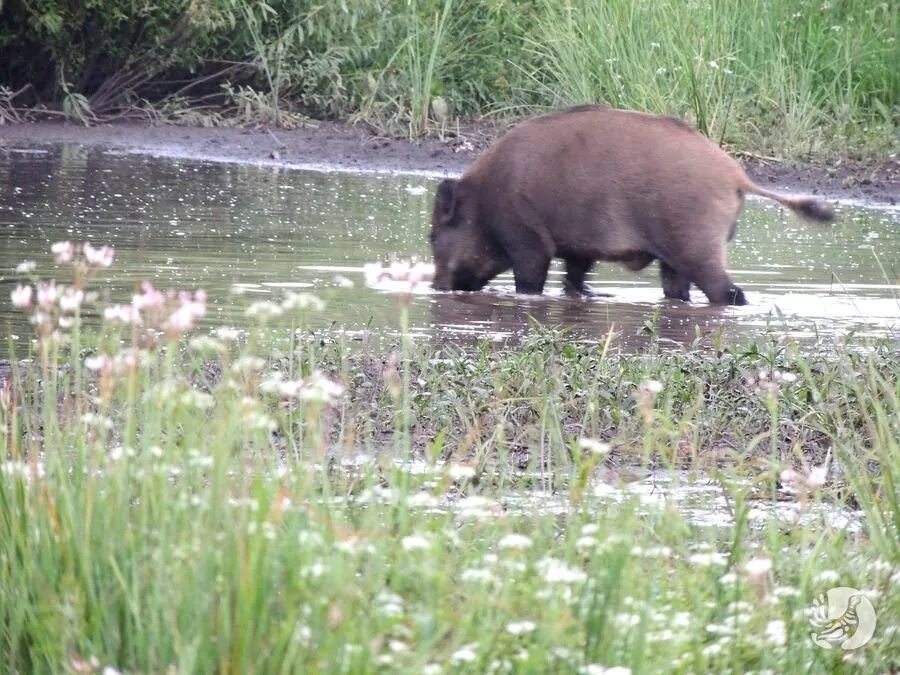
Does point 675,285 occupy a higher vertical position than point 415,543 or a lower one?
lower

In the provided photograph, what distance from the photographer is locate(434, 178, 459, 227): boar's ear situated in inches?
337

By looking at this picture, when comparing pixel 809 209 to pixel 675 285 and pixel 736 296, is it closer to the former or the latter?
pixel 736 296

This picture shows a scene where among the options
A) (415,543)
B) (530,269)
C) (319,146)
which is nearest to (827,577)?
(415,543)

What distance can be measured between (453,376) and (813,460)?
1.27 metres

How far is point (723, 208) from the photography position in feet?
26.2

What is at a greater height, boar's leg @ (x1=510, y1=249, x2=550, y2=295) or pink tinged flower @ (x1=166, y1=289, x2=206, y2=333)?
pink tinged flower @ (x1=166, y1=289, x2=206, y2=333)

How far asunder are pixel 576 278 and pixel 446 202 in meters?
0.80

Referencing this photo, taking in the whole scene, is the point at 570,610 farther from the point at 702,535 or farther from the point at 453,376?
the point at 453,376

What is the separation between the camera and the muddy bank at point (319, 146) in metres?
13.6

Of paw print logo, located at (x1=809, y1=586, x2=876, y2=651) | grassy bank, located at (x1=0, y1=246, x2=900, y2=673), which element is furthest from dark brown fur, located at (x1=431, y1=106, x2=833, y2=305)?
paw print logo, located at (x1=809, y1=586, x2=876, y2=651)

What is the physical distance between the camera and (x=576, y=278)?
8.60 meters

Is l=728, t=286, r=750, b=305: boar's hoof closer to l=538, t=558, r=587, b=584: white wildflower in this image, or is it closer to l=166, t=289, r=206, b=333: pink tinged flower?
l=538, t=558, r=587, b=584: white wildflower

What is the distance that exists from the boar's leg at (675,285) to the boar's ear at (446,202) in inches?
45.3

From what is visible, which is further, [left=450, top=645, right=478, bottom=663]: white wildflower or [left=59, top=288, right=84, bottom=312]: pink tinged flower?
[left=59, top=288, right=84, bottom=312]: pink tinged flower
